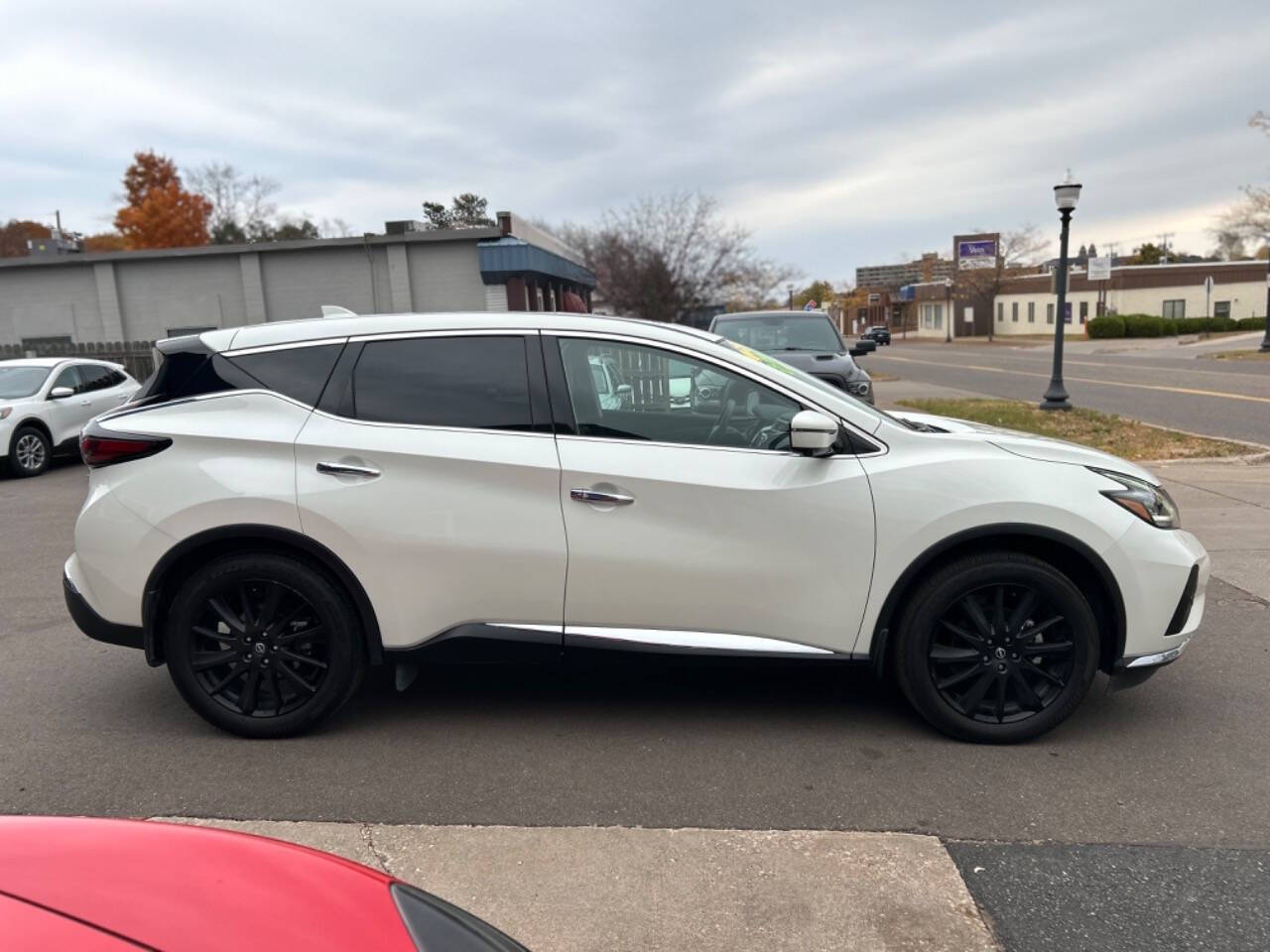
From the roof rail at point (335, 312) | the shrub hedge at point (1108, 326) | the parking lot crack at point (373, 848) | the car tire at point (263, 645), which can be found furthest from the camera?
the shrub hedge at point (1108, 326)

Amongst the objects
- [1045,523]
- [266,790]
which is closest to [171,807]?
[266,790]

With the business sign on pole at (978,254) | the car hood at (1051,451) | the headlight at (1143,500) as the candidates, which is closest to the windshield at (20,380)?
the car hood at (1051,451)

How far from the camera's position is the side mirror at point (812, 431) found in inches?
143

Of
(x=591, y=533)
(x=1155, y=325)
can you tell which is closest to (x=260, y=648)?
(x=591, y=533)

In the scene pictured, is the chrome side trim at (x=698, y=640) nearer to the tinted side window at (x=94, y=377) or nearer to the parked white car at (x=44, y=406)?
the parked white car at (x=44, y=406)

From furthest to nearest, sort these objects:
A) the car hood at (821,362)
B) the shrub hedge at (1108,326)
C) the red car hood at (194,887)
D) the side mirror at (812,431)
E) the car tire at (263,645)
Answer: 1. the shrub hedge at (1108,326)
2. the car hood at (821,362)
3. the car tire at (263,645)
4. the side mirror at (812,431)
5. the red car hood at (194,887)

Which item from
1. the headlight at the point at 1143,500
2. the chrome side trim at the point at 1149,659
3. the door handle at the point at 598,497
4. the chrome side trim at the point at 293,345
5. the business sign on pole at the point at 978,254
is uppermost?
the business sign on pole at the point at 978,254

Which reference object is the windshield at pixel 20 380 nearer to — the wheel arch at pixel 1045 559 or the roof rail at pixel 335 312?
the roof rail at pixel 335 312

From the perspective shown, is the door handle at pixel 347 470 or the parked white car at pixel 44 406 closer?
the door handle at pixel 347 470

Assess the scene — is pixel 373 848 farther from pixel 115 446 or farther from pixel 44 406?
pixel 44 406

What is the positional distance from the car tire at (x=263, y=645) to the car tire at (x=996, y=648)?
2343 millimetres

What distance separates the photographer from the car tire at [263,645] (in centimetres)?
388

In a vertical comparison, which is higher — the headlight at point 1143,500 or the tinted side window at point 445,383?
the tinted side window at point 445,383

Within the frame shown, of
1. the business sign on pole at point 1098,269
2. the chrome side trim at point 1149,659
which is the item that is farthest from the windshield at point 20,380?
the business sign on pole at point 1098,269
